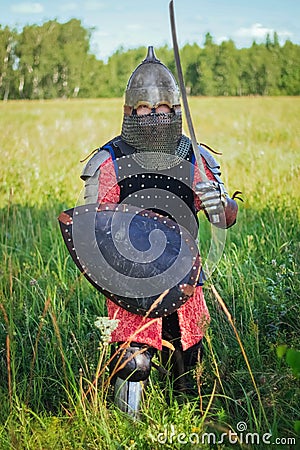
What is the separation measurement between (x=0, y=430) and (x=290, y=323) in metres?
1.45

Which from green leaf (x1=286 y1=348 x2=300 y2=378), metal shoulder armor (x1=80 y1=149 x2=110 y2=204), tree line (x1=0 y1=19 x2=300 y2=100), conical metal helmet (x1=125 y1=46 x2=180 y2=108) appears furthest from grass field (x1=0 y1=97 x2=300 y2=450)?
tree line (x1=0 y1=19 x2=300 y2=100)

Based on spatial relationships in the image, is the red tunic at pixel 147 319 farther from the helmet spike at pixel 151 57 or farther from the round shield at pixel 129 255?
the helmet spike at pixel 151 57

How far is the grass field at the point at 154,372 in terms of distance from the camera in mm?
2201

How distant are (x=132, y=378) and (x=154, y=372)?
0.38 meters

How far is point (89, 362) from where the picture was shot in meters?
2.77

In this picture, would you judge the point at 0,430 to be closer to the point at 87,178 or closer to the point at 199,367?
the point at 199,367

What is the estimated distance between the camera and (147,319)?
7.87ft

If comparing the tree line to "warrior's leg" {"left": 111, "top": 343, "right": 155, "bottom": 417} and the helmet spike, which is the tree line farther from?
"warrior's leg" {"left": 111, "top": 343, "right": 155, "bottom": 417}

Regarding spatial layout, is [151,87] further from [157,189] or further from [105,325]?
[105,325]

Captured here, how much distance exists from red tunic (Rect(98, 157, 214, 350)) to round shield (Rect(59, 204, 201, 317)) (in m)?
0.11

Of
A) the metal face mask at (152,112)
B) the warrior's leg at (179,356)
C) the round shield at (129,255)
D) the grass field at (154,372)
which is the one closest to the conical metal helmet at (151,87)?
the metal face mask at (152,112)

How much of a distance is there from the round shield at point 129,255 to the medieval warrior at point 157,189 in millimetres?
38

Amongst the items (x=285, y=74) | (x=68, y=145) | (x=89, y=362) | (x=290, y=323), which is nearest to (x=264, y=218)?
(x=290, y=323)

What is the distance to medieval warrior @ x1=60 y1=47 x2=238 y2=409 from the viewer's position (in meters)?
2.33
